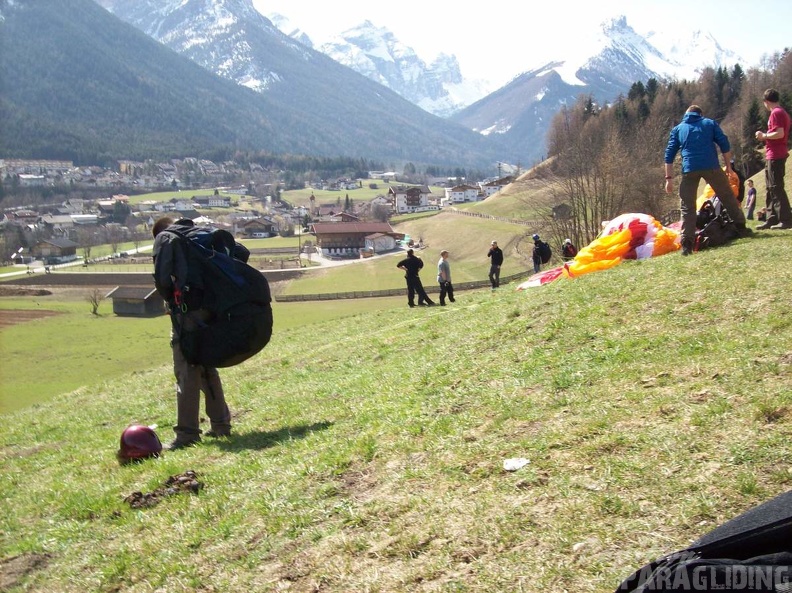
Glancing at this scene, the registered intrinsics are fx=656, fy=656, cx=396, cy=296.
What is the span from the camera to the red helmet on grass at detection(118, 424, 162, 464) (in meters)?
8.59

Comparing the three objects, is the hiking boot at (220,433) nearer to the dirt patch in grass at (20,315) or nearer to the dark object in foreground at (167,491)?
the dark object in foreground at (167,491)

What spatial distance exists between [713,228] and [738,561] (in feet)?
36.1

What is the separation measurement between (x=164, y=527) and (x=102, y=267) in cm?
10479

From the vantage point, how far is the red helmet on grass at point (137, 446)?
8.59 meters

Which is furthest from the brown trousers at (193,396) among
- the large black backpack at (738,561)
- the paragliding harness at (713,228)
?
the paragliding harness at (713,228)

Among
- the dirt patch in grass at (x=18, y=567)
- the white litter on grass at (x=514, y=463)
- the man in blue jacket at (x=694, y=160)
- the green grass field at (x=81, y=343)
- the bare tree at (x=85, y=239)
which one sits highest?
the bare tree at (x=85, y=239)

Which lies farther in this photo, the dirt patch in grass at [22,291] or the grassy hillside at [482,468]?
the dirt patch in grass at [22,291]

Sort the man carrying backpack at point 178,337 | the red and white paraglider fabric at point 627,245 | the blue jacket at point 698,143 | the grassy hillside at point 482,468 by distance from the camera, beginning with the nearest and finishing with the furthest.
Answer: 1. the grassy hillside at point 482,468
2. the man carrying backpack at point 178,337
3. the blue jacket at point 698,143
4. the red and white paraglider fabric at point 627,245

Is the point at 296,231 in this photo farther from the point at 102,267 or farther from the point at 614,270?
the point at 614,270

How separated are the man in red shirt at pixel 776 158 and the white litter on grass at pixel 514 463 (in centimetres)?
1033

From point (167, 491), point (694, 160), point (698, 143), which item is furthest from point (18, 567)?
point (698, 143)

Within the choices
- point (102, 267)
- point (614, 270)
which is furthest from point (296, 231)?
point (614, 270)

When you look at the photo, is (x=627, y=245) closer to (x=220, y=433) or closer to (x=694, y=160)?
(x=694, y=160)

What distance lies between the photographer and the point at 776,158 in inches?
537
